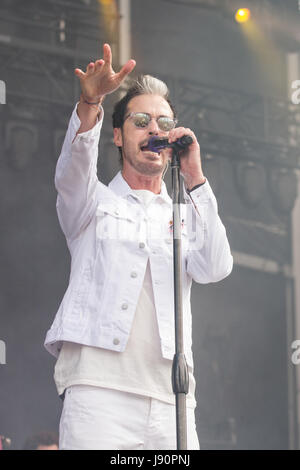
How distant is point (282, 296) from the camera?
26.6ft

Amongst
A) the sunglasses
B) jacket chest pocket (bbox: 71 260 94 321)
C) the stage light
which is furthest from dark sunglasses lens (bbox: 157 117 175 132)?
the stage light

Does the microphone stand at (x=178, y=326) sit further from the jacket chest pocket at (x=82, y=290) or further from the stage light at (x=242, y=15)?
the stage light at (x=242, y=15)

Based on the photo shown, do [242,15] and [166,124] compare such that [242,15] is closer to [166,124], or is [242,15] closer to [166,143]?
[166,124]

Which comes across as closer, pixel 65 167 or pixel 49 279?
pixel 65 167

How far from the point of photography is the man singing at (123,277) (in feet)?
7.86

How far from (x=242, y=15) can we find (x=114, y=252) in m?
4.72

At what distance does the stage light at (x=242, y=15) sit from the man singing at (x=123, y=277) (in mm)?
4266

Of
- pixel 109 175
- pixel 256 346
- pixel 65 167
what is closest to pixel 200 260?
pixel 65 167

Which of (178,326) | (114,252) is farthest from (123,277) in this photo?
(178,326)

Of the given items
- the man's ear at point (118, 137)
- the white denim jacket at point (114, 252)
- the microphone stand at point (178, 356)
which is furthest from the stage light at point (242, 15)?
the microphone stand at point (178, 356)

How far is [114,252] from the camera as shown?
102 inches
